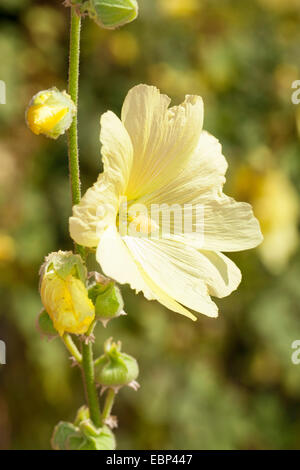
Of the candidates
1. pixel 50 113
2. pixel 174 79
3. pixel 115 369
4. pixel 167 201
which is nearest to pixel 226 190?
pixel 174 79


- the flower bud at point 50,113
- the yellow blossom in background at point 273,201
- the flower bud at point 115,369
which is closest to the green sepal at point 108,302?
the flower bud at point 115,369

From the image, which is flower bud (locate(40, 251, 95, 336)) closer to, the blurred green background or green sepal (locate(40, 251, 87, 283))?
green sepal (locate(40, 251, 87, 283))

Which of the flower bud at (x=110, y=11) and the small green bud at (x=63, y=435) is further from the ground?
the flower bud at (x=110, y=11)

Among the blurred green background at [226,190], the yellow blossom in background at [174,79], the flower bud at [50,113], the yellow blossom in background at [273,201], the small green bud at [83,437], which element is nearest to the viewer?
the flower bud at [50,113]

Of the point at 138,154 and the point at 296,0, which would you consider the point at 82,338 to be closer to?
the point at 138,154

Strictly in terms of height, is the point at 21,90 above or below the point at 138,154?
above

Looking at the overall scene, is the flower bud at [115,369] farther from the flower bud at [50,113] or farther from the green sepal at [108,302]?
the flower bud at [50,113]
